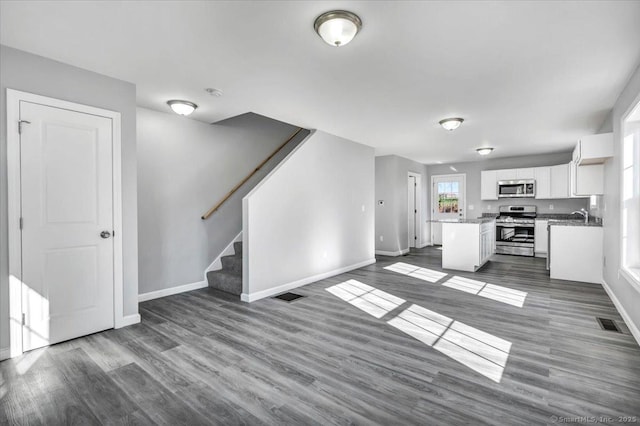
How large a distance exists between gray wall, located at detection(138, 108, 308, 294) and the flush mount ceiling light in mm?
3044

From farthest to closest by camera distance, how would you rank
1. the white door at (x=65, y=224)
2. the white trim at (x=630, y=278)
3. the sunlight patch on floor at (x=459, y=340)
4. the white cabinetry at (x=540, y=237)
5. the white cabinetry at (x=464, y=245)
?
1. the white cabinetry at (x=540, y=237)
2. the white cabinetry at (x=464, y=245)
3. the white trim at (x=630, y=278)
4. the white door at (x=65, y=224)
5. the sunlight patch on floor at (x=459, y=340)

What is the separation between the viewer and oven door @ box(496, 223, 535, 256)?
7762mm

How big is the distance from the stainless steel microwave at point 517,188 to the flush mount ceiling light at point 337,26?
737 cm

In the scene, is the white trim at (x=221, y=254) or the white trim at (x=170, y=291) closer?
the white trim at (x=170, y=291)

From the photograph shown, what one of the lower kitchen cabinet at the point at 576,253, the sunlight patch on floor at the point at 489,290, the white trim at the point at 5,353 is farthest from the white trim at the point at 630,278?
the white trim at the point at 5,353

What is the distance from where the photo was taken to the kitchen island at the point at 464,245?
6.02 metres

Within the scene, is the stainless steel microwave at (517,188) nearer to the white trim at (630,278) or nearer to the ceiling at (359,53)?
the ceiling at (359,53)

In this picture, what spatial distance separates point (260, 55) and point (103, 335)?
9.86 feet

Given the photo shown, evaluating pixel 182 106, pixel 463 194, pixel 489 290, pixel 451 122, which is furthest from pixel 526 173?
pixel 182 106

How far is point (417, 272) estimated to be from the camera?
602 cm

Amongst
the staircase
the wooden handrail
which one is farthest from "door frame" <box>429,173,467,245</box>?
the staircase

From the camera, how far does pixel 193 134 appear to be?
4.82 m

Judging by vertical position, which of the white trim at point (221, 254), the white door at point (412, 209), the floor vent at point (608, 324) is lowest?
the floor vent at point (608, 324)

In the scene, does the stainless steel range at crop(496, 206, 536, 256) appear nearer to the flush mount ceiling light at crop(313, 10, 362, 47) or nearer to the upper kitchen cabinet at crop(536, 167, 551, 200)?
the upper kitchen cabinet at crop(536, 167, 551, 200)
